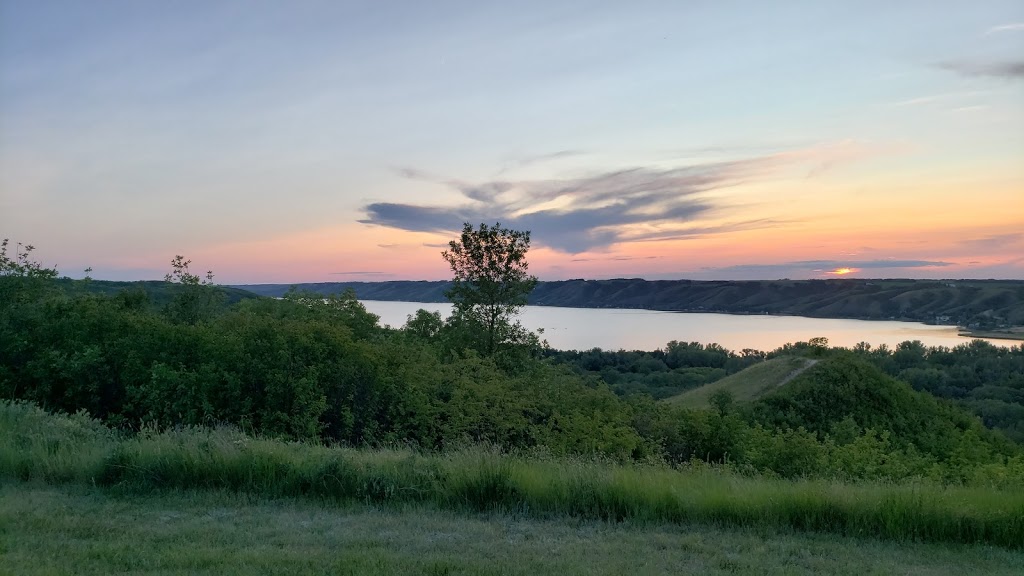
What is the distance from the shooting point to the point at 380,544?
222 inches

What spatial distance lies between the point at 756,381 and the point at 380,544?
130 feet

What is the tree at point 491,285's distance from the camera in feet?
79.2

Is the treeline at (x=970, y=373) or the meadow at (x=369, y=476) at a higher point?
the meadow at (x=369, y=476)

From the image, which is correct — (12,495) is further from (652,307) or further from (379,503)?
(652,307)

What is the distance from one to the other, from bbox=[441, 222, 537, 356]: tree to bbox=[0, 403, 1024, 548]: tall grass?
1574cm

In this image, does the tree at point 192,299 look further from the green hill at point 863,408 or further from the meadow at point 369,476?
the green hill at point 863,408

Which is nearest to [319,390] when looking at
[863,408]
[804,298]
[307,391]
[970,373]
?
[307,391]

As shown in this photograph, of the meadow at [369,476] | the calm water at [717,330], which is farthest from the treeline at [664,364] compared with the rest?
the meadow at [369,476]

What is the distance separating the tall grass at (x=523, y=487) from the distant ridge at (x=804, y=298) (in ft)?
203

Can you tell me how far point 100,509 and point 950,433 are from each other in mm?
36516

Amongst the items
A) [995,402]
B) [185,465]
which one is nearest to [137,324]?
[185,465]

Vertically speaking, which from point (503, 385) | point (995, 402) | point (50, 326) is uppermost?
point (50, 326)

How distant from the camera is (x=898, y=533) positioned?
6375 millimetres

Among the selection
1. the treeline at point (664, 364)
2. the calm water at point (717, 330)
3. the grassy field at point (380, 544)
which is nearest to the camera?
the grassy field at point (380, 544)
